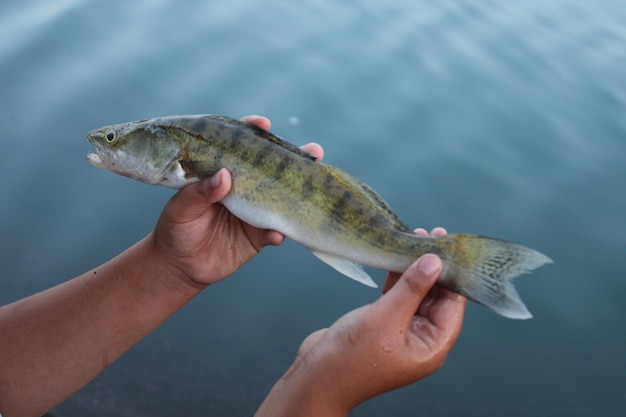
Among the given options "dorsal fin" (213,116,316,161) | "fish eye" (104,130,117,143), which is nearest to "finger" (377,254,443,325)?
"dorsal fin" (213,116,316,161)

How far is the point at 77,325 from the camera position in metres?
2.49

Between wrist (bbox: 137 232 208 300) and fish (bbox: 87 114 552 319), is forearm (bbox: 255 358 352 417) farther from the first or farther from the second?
wrist (bbox: 137 232 208 300)

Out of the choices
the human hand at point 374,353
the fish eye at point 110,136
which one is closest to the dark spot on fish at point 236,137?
the fish eye at point 110,136

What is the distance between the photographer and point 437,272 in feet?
6.54

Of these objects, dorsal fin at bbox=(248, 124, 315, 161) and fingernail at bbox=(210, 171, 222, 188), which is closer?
fingernail at bbox=(210, 171, 222, 188)

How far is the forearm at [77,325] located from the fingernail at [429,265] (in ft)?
3.68

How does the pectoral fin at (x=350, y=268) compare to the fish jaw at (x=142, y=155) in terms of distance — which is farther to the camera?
the fish jaw at (x=142, y=155)

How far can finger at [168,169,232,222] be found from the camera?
233cm

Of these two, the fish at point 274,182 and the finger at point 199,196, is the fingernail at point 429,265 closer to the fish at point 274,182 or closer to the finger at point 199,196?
the fish at point 274,182

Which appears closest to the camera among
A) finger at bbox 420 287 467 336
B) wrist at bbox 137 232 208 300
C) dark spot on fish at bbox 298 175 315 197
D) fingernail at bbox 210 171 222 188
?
finger at bbox 420 287 467 336

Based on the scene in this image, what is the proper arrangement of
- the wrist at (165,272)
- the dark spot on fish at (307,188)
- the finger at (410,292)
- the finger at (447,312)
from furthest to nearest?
1. the wrist at (165,272)
2. the dark spot on fish at (307,188)
3. the finger at (447,312)
4. the finger at (410,292)

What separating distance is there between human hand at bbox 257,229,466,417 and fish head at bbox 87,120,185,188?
3.18ft

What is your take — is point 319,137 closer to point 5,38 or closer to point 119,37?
point 119,37

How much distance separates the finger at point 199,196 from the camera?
7.63ft
